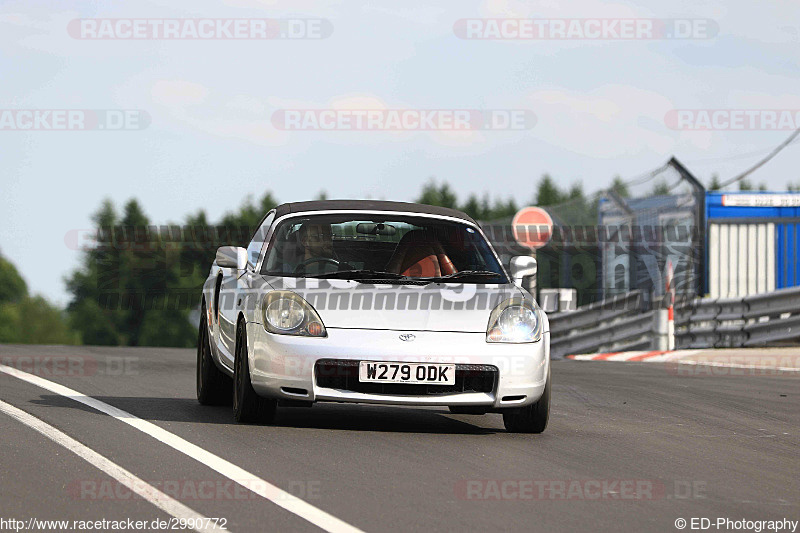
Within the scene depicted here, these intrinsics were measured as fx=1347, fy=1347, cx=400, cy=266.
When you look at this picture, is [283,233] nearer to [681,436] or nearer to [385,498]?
[681,436]

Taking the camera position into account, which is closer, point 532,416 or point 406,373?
point 406,373

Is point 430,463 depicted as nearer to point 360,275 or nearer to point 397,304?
point 397,304

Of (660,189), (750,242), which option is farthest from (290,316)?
(750,242)

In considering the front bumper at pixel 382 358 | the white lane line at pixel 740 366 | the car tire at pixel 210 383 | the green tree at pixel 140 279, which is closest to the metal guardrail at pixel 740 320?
the white lane line at pixel 740 366

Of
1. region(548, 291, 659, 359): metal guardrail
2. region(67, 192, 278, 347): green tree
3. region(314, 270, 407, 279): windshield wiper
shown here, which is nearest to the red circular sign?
region(548, 291, 659, 359): metal guardrail

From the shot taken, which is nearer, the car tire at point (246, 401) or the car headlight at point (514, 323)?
the car headlight at point (514, 323)

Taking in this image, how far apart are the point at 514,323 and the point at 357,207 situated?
1.88 metres

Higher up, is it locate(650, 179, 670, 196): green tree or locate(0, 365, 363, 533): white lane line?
locate(650, 179, 670, 196): green tree

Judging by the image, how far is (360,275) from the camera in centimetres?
877

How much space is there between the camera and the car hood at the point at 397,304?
819 centimetres

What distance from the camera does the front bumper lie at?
806 cm

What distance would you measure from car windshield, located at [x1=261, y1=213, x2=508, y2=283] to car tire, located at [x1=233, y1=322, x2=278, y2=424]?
635mm

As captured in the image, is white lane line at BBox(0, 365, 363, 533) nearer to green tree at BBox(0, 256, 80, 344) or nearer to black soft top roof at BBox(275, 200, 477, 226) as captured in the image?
black soft top roof at BBox(275, 200, 477, 226)

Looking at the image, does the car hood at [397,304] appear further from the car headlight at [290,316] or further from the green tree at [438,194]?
the green tree at [438,194]
